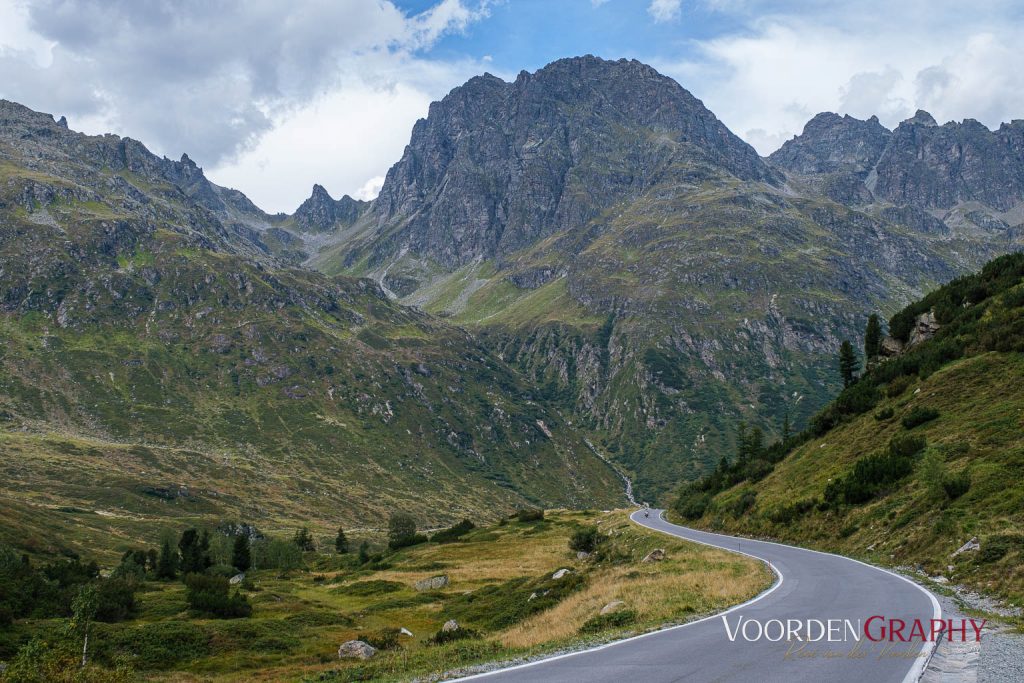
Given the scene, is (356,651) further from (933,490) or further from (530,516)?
(530,516)

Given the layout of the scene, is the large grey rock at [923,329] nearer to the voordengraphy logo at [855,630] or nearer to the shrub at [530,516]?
the shrub at [530,516]

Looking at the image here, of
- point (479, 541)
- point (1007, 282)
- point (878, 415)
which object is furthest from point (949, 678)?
point (479, 541)

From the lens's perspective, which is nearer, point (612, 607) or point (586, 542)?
point (612, 607)

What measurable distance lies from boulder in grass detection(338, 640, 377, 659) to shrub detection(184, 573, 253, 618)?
1553cm

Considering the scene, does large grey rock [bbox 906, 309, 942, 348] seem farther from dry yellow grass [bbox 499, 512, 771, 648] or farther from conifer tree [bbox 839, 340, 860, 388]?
dry yellow grass [bbox 499, 512, 771, 648]

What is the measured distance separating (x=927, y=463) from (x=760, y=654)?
84.7 feet

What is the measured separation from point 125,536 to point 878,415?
14854 centimetres

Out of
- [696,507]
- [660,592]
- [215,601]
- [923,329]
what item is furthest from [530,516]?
[660,592]

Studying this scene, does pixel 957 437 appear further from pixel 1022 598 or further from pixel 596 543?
pixel 596 543

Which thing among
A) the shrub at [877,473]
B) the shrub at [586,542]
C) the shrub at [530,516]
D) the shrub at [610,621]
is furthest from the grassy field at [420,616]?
the shrub at [530,516]

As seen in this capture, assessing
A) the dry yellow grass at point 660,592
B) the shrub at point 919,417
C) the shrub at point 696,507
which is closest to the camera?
the dry yellow grass at point 660,592

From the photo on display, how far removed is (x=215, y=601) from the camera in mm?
38438

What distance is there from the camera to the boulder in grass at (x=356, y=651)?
26797mm

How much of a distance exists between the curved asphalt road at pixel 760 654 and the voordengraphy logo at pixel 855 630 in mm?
331
